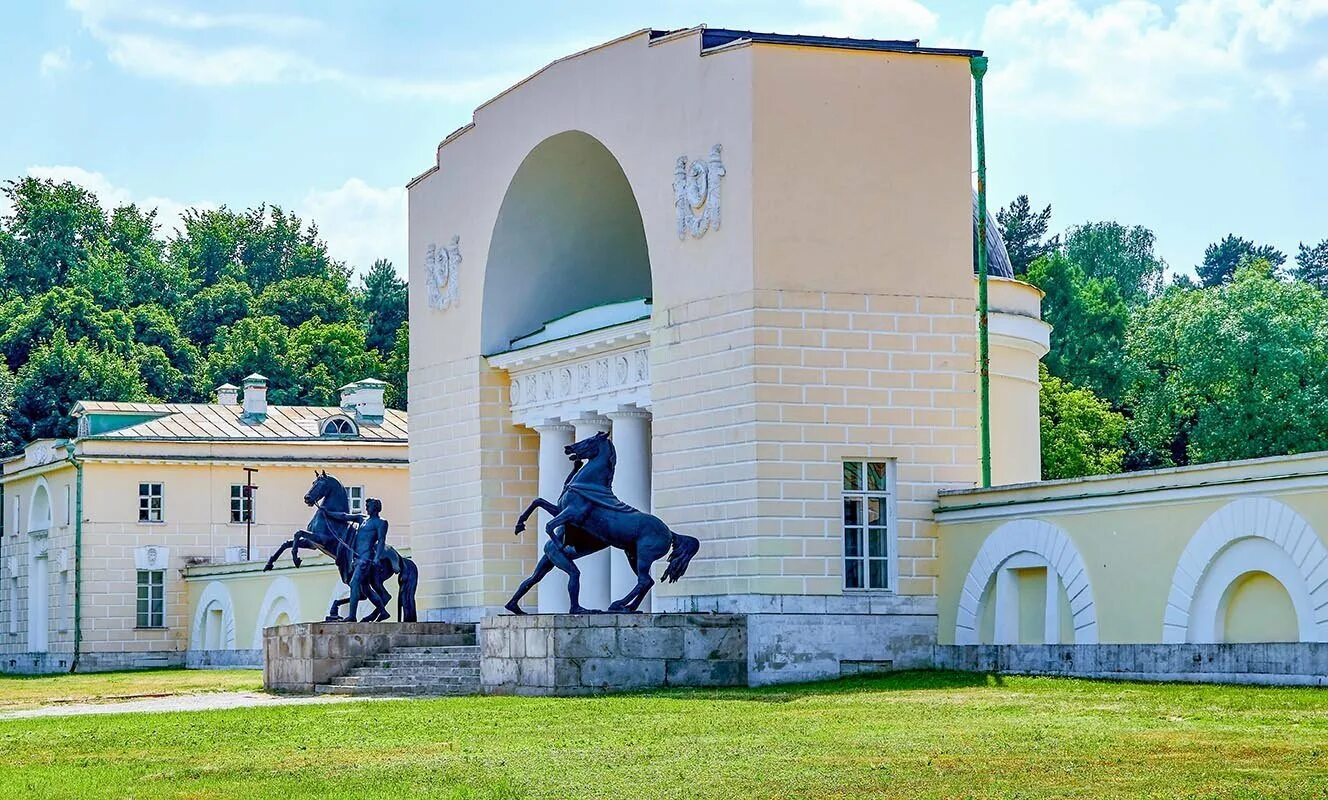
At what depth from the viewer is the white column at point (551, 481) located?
123ft

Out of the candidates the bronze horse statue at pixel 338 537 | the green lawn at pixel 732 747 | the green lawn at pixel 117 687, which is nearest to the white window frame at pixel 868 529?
the green lawn at pixel 732 747

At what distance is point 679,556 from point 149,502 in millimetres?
29092

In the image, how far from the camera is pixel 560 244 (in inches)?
1526

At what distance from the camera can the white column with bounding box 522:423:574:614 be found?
37344mm

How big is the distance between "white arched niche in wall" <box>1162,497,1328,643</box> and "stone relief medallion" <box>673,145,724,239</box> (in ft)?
27.9

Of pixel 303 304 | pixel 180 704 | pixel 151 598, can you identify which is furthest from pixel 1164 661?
pixel 303 304

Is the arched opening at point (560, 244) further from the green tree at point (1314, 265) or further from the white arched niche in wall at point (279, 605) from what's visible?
the green tree at point (1314, 265)

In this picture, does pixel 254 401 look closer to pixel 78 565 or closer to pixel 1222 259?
pixel 78 565

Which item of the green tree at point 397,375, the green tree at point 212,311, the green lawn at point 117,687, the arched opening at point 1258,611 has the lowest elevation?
the green lawn at point 117,687

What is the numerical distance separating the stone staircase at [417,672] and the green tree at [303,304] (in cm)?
5671

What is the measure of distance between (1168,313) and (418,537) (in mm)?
32996

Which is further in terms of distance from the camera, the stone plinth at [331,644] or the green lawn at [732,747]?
the stone plinth at [331,644]

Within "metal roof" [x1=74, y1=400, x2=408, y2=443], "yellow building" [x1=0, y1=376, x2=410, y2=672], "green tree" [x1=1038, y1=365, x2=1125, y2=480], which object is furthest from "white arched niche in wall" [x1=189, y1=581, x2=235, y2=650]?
"green tree" [x1=1038, y1=365, x2=1125, y2=480]

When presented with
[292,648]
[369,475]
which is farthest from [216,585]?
[292,648]
